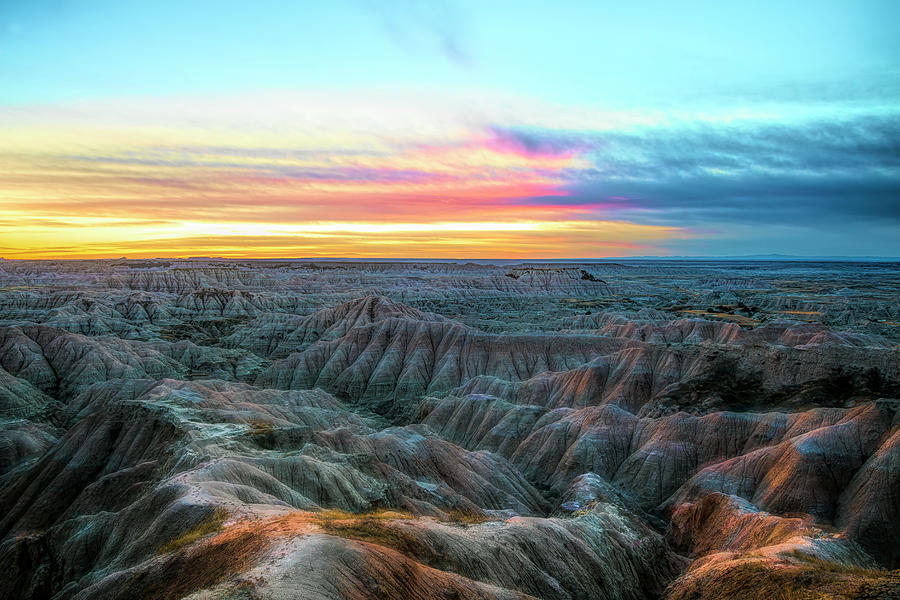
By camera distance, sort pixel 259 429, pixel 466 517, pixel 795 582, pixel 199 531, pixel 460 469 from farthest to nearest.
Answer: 1. pixel 460 469
2. pixel 259 429
3. pixel 466 517
4. pixel 199 531
5. pixel 795 582

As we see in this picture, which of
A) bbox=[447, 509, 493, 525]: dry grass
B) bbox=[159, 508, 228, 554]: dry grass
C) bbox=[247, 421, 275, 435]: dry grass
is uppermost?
bbox=[159, 508, 228, 554]: dry grass

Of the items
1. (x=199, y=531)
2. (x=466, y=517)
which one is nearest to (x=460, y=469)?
(x=466, y=517)

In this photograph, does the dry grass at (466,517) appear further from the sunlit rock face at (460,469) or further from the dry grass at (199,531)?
the dry grass at (199,531)

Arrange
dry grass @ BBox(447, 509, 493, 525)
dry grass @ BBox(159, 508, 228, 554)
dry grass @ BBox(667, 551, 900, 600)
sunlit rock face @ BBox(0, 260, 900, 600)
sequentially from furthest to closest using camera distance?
dry grass @ BBox(447, 509, 493, 525)
dry grass @ BBox(159, 508, 228, 554)
sunlit rock face @ BBox(0, 260, 900, 600)
dry grass @ BBox(667, 551, 900, 600)

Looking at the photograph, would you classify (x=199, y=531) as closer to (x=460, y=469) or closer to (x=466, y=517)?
(x=466, y=517)

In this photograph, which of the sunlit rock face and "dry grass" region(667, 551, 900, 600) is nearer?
"dry grass" region(667, 551, 900, 600)

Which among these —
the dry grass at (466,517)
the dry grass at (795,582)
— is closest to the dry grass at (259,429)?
the dry grass at (466,517)

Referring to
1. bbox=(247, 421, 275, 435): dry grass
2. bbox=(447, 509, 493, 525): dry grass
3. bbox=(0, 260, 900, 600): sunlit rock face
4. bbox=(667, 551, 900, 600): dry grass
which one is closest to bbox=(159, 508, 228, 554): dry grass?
bbox=(0, 260, 900, 600): sunlit rock face

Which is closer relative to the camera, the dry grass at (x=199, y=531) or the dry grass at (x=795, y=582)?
the dry grass at (x=795, y=582)

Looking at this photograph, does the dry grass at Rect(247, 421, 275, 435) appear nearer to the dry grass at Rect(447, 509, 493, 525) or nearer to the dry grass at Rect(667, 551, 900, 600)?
the dry grass at Rect(447, 509, 493, 525)
